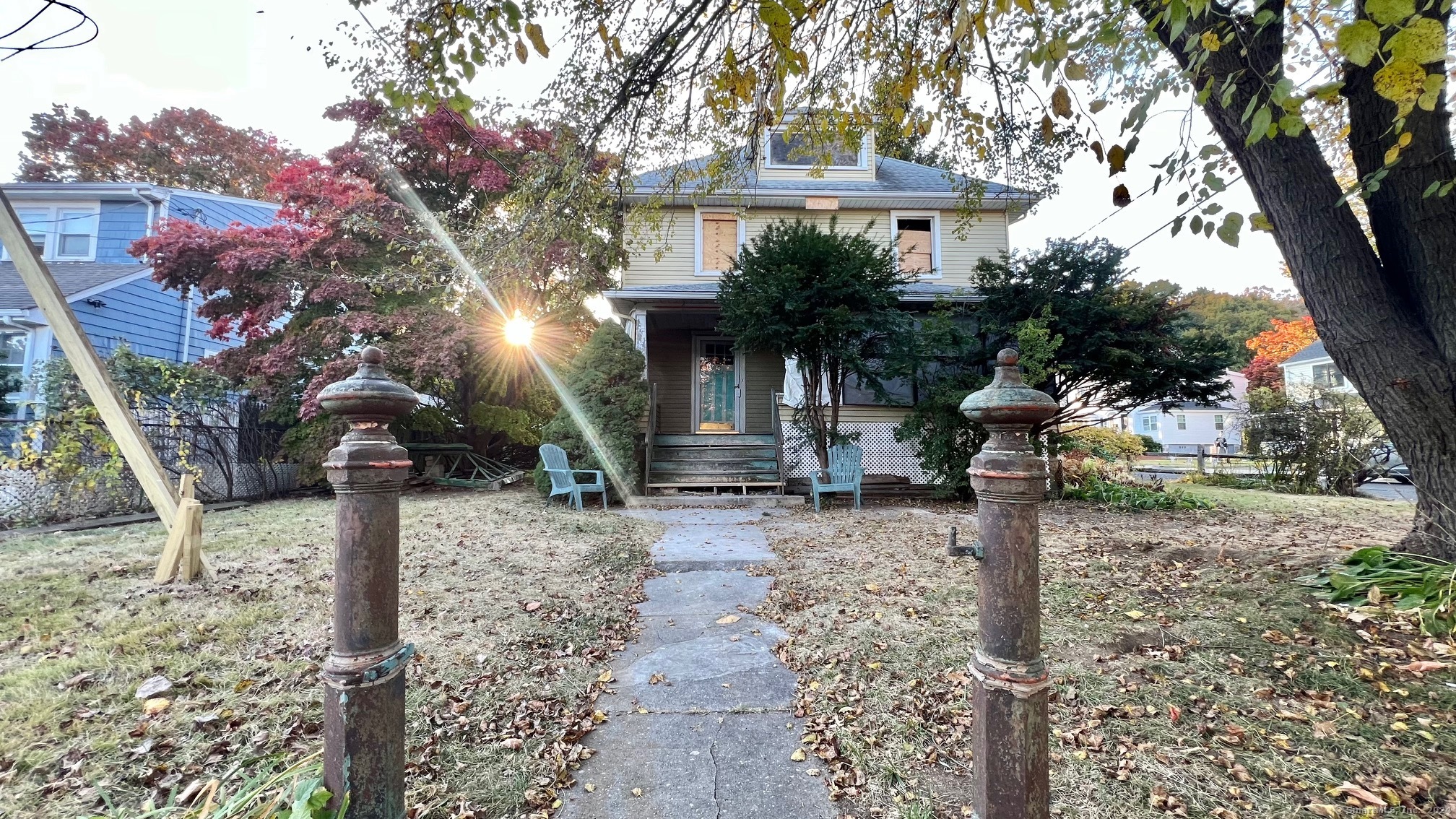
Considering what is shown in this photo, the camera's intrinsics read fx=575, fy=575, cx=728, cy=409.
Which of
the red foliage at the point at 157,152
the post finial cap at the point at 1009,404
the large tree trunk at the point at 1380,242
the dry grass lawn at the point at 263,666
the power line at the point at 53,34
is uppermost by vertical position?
the red foliage at the point at 157,152

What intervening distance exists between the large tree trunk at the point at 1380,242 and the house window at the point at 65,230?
55.5 feet

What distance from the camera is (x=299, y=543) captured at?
16.9 ft

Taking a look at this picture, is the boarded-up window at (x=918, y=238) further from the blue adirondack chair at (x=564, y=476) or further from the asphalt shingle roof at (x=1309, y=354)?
the asphalt shingle roof at (x=1309, y=354)

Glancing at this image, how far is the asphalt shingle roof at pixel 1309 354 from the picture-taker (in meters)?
22.2

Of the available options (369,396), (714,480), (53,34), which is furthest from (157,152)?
(369,396)

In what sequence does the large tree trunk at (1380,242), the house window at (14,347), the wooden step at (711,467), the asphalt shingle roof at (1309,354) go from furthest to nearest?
the asphalt shingle roof at (1309,354)
the house window at (14,347)
the wooden step at (711,467)
the large tree trunk at (1380,242)

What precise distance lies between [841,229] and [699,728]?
419 inches

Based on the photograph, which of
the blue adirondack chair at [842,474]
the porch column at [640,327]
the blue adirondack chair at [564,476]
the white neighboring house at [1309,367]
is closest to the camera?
the blue adirondack chair at [564,476]

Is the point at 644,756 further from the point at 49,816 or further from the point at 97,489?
the point at 97,489

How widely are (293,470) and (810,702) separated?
1045cm

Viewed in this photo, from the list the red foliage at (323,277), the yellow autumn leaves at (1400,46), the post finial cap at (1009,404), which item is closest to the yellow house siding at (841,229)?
the red foliage at (323,277)

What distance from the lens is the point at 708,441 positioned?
9.78 metres

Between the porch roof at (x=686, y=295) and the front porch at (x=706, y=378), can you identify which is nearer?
the porch roof at (x=686, y=295)

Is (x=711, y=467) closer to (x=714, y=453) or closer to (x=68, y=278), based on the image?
(x=714, y=453)
